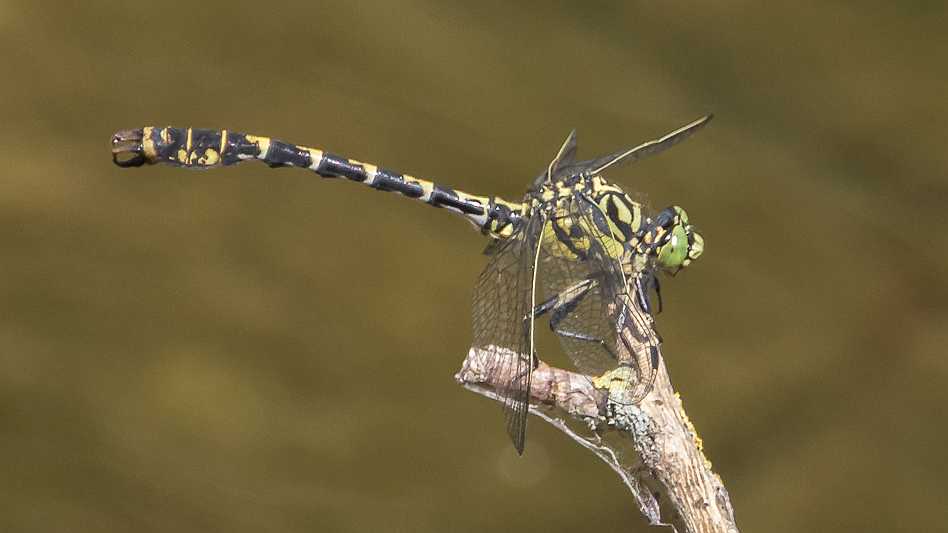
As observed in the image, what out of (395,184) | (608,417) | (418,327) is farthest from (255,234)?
(608,417)

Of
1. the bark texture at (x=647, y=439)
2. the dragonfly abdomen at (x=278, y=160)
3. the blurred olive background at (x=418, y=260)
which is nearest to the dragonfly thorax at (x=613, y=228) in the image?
the dragonfly abdomen at (x=278, y=160)

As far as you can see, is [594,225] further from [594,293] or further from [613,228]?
[594,293]

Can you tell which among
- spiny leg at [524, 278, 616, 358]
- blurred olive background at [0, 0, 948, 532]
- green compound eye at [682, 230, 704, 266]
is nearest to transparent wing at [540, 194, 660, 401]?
spiny leg at [524, 278, 616, 358]

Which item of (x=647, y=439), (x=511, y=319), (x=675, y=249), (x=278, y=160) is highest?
(x=278, y=160)

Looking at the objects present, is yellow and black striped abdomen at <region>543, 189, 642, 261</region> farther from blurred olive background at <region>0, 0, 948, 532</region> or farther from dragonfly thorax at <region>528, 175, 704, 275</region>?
blurred olive background at <region>0, 0, 948, 532</region>

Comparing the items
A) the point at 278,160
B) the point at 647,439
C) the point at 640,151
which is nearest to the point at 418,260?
the point at 278,160

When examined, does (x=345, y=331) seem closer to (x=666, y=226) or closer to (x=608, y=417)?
(x=666, y=226)
